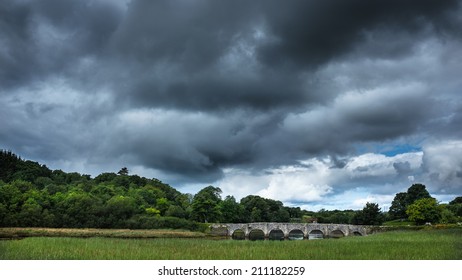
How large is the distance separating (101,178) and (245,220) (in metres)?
61.7

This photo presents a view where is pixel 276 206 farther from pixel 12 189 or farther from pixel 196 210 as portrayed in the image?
pixel 12 189

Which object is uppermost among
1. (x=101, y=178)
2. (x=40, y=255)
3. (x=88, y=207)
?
(x=101, y=178)

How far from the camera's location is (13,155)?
139m

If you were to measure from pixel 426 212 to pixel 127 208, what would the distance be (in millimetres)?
58234

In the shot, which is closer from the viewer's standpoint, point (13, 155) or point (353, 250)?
point (353, 250)

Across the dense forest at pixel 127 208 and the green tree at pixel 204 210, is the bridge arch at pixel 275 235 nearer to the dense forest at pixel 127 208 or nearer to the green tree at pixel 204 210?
the dense forest at pixel 127 208

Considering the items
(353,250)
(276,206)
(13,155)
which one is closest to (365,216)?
(276,206)

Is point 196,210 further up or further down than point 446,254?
further up

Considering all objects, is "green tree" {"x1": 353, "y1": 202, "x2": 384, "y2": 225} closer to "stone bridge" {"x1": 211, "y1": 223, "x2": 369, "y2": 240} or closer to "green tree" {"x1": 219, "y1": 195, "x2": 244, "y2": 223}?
"stone bridge" {"x1": 211, "y1": 223, "x2": 369, "y2": 240}

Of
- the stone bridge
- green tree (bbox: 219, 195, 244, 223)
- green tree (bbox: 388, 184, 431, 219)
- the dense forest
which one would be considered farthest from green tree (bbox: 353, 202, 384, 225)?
green tree (bbox: 219, 195, 244, 223)

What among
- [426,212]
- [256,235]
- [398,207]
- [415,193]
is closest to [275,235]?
[256,235]

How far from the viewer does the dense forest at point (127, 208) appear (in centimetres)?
6325

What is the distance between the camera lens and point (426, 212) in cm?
8100

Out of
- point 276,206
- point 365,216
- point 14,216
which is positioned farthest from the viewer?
point 276,206
